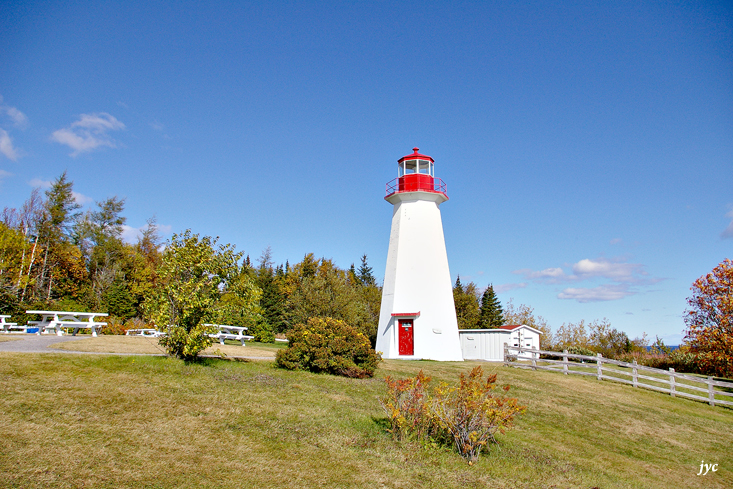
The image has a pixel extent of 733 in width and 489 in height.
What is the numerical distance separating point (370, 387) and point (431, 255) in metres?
11.8

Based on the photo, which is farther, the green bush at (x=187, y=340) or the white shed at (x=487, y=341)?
the white shed at (x=487, y=341)

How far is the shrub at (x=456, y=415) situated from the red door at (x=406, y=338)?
13.9 meters

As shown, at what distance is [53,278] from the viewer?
36844 millimetres

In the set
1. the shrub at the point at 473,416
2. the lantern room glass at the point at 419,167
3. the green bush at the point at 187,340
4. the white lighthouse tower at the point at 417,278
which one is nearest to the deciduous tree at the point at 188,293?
the green bush at the point at 187,340

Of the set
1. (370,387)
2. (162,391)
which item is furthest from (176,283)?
(370,387)

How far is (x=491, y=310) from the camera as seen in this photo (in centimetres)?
4481

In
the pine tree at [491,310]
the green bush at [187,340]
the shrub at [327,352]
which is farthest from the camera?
the pine tree at [491,310]

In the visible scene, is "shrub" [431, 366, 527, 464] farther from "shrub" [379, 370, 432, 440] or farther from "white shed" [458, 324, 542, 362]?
"white shed" [458, 324, 542, 362]

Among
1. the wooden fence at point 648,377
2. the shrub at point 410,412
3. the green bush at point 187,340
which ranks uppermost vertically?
the green bush at point 187,340

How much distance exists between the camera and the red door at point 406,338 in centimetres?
2112

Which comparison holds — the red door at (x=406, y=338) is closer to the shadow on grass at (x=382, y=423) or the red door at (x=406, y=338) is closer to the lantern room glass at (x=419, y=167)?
the lantern room glass at (x=419, y=167)

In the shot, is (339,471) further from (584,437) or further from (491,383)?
(584,437)

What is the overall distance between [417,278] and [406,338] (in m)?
3.16

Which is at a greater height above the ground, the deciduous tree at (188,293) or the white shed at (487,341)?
the deciduous tree at (188,293)
